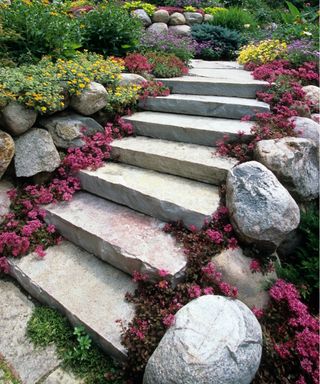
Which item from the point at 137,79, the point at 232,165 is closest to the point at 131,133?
the point at 137,79

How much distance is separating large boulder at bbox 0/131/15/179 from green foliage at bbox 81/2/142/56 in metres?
3.07

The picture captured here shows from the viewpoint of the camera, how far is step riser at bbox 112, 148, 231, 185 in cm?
333

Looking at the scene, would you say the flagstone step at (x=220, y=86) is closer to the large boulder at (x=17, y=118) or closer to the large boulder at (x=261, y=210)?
the large boulder at (x=261, y=210)

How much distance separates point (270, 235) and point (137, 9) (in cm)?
956

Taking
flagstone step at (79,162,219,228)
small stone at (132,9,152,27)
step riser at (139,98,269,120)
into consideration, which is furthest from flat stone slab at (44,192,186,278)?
small stone at (132,9,152,27)

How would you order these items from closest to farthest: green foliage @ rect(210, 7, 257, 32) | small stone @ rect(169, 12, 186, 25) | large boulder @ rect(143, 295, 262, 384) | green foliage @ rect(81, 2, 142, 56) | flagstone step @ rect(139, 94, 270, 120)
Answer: large boulder @ rect(143, 295, 262, 384) → flagstone step @ rect(139, 94, 270, 120) → green foliage @ rect(81, 2, 142, 56) → green foliage @ rect(210, 7, 257, 32) → small stone @ rect(169, 12, 186, 25)

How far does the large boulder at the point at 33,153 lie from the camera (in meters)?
3.65

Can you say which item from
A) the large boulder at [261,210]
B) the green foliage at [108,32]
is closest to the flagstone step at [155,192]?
the large boulder at [261,210]

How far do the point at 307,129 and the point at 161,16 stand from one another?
25.7 ft

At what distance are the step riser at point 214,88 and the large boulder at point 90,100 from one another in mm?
1369

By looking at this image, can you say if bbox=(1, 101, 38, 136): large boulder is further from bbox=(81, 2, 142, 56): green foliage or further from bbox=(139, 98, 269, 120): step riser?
bbox=(81, 2, 142, 56): green foliage

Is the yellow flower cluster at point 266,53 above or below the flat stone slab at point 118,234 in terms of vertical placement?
above

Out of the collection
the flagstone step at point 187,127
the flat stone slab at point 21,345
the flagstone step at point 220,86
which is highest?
the flagstone step at point 220,86

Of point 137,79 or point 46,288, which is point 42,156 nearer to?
point 46,288
